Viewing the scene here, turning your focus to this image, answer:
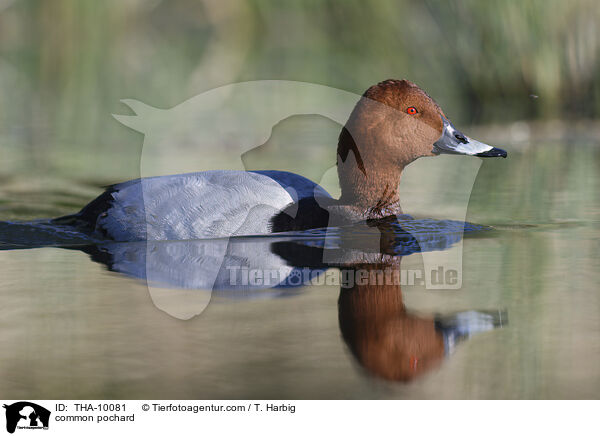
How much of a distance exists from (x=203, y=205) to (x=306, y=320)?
182 cm

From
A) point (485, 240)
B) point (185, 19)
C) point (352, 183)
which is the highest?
point (185, 19)

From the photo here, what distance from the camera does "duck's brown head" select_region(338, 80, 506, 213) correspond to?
17.9 ft

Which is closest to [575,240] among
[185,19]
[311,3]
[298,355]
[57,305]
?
[298,355]

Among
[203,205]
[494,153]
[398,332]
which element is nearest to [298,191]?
[203,205]

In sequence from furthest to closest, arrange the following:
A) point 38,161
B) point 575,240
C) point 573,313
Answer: point 38,161 < point 575,240 < point 573,313

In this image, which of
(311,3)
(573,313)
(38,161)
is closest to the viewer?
(573,313)

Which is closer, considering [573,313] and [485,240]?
[573,313]

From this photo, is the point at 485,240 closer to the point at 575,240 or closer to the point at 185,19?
the point at 575,240

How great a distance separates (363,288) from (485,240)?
1.46 meters

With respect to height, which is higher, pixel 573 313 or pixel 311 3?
pixel 311 3

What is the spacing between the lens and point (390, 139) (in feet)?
18.0

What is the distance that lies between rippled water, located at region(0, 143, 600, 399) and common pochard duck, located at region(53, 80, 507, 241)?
0.15 metres

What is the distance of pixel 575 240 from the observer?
5.10m
